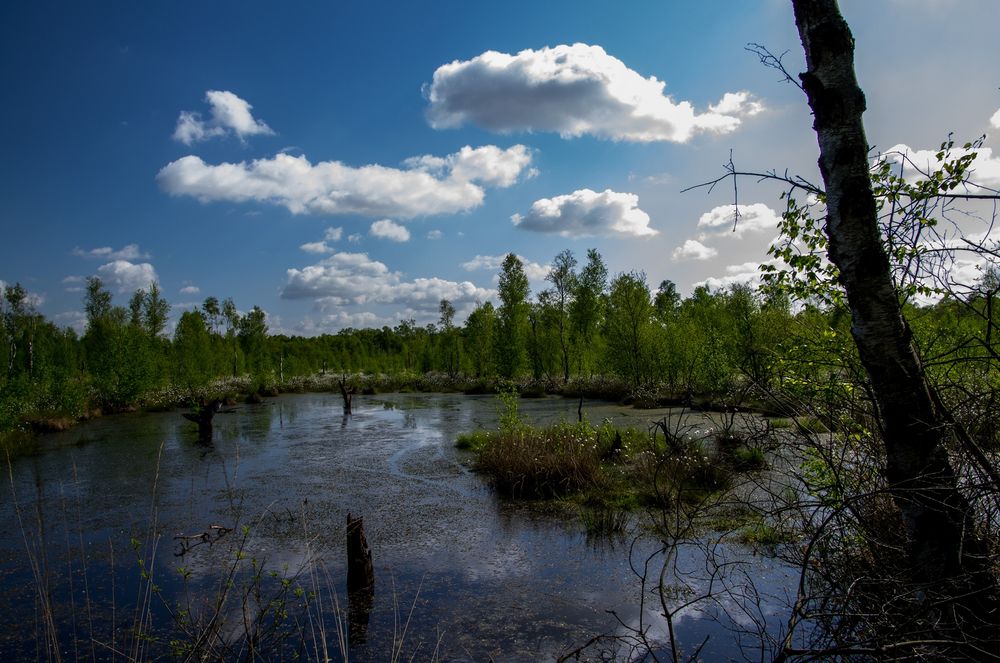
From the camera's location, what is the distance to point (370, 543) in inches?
301

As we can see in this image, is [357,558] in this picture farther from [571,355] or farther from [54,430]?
[571,355]

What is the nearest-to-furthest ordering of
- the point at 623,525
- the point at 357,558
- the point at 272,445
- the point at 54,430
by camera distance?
the point at 357,558 < the point at 623,525 < the point at 272,445 < the point at 54,430

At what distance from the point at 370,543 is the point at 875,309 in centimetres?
674

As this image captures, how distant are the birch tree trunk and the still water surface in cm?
127

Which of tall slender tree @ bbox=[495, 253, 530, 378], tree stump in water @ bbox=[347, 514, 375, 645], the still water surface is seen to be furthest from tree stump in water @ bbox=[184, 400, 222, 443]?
tall slender tree @ bbox=[495, 253, 530, 378]

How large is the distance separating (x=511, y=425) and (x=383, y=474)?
2830mm

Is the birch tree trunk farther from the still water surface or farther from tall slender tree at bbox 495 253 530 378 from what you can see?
tall slender tree at bbox 495 253 530 378

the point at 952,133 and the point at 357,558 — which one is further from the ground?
the point at 952,133

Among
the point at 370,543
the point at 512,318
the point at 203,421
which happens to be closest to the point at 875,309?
the point at 370,543

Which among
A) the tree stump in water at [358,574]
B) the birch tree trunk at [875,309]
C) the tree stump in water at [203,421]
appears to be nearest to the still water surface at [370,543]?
the tree stump in water at [358,574]

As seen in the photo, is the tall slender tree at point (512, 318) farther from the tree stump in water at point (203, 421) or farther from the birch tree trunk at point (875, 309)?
the birch tree trunk at point (875, 309)

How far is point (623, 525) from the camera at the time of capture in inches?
310

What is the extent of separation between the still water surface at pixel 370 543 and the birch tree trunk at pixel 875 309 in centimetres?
127

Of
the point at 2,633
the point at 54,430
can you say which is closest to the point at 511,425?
the point at 2,633
